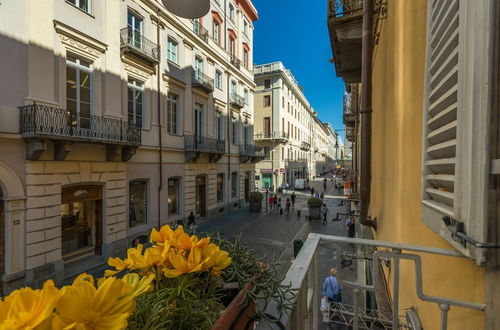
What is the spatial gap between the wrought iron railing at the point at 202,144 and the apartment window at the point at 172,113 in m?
0.92

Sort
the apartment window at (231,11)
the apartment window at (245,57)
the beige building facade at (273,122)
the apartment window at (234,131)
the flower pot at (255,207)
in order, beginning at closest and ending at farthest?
the flower pot at (255,207) < the apartment window at (231,11) < the apartment window at (234,131) < the apartment window at (245,57) < the beige building facade at (273,122)

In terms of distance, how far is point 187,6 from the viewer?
3.03 meters

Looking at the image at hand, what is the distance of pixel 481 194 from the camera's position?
116cm

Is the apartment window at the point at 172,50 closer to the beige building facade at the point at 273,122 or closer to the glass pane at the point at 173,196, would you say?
the glass pane at the point at 173,196

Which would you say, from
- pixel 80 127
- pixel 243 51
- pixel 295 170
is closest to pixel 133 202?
pixel 80 127

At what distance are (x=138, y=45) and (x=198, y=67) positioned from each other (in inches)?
208

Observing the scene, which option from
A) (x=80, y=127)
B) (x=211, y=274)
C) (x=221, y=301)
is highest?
(x=80, y=127)

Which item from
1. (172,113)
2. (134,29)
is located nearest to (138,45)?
(134,29)

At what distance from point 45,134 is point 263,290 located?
8.78 metres

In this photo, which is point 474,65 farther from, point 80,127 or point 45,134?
point 80,127

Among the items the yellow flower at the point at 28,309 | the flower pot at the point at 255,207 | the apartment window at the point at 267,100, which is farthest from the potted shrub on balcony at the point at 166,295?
the apartment window at the point at 267,100

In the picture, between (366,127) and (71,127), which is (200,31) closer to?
(71,127)

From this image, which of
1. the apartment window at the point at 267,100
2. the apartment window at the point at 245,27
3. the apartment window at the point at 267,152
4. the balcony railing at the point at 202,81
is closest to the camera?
the balcony railing at the point at 202,81

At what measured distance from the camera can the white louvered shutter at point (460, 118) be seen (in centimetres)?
116
